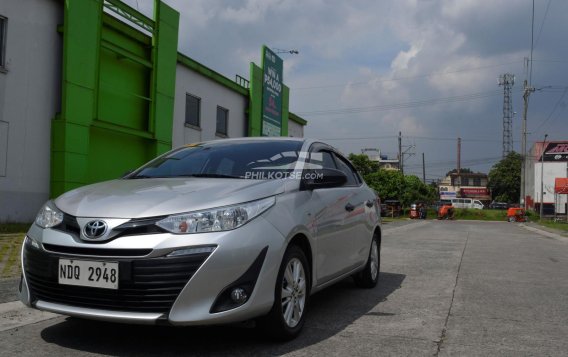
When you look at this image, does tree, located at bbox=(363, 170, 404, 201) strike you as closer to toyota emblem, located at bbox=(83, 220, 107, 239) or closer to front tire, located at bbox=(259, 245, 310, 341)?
front tire, located at bbox=(259, 245, 310, 341)

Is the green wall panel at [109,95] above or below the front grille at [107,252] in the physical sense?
above

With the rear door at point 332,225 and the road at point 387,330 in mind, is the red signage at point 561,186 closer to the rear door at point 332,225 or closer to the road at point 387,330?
the road at point 387,330

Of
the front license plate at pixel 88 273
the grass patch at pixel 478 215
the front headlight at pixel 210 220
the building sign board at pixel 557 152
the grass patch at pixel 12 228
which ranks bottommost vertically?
the grass patch at pixel 478 215

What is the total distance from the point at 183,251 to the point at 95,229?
1.90 ft

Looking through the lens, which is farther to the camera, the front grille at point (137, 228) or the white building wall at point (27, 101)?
the white building wall at point (27, 101)

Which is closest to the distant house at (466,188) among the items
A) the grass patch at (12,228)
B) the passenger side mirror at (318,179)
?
the grass patch at (12,228)

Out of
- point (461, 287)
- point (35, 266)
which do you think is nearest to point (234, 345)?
point (35, 266)

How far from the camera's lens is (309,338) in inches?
154

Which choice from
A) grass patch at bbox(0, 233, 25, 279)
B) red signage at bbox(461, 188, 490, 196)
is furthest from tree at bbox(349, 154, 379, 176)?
red signage at bbox(461, 188, 490, 196)

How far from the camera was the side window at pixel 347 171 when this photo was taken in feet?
18.3

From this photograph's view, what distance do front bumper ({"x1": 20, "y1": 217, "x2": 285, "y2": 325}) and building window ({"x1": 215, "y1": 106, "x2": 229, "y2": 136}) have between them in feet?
61.8

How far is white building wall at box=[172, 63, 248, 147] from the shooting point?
62.1ft

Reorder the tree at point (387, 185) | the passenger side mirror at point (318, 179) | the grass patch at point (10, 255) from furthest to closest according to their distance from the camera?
1. the tree at point (387, 185)
2. the grass patch at point (10, 255)
3. the passenger side mirror at point (318, 179)

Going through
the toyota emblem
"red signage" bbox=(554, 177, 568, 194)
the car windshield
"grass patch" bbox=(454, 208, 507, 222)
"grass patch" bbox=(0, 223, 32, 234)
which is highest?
"red signage" bbox=(554, 177, 568, 194)
